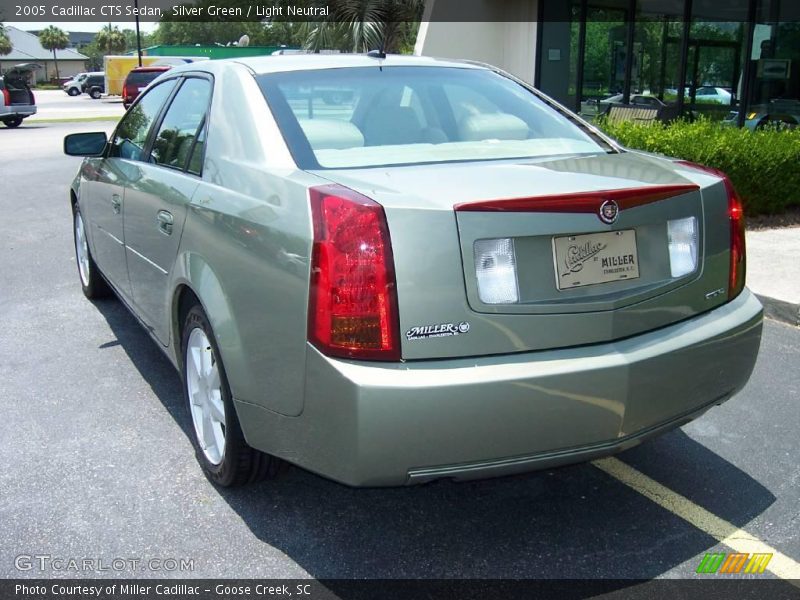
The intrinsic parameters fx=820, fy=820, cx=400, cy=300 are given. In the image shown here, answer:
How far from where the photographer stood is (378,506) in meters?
3.27

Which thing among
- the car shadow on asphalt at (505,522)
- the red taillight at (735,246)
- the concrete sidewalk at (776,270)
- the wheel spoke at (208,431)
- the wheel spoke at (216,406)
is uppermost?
the red taillight at (735,246)

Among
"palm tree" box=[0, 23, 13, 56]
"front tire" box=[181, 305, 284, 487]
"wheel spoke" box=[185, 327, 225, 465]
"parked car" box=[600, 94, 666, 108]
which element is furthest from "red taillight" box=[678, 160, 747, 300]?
"palm tree" box=[0, 23, 13, 56]

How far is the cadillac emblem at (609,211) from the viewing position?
8.52 ft

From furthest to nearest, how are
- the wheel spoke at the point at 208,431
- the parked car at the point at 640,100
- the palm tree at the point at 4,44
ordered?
Answer: the palm tree at the point at 4,44 → the parked car at the point at 640,100 → the wheel spoke at the point at 208,431

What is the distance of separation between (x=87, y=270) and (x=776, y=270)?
17.5 ft

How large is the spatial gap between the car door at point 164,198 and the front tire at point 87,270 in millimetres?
1808

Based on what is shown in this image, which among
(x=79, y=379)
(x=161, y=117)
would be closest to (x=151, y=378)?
(x=79, y=379)

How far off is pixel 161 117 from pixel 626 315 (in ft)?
8.73

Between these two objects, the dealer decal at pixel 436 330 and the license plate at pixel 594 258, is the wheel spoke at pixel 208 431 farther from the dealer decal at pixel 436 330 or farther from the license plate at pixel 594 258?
the license plate at pixel 594 258

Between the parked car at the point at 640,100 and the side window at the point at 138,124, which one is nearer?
the side window at the point at 138,124

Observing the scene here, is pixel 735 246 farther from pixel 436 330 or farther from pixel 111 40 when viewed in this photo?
pixel 111 40

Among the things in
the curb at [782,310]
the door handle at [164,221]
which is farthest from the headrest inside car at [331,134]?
the curb at [782,310]

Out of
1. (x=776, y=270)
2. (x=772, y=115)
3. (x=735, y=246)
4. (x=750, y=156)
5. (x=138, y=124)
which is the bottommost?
(x=776, y=270)

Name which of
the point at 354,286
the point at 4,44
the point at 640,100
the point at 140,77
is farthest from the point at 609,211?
the point at 4,44
